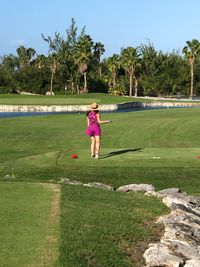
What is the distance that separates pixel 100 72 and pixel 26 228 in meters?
104

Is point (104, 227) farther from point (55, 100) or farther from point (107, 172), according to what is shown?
point (55, 100)

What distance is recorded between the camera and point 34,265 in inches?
224

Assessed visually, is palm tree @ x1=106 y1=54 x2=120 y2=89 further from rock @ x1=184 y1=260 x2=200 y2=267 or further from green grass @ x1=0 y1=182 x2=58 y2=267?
rock @ x1=184 y1=260 x2=200 y2=267

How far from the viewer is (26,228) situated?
273 inches

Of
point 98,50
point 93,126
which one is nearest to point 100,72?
point 98,50

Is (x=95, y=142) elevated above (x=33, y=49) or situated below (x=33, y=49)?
below

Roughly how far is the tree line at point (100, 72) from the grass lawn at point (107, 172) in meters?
63.5

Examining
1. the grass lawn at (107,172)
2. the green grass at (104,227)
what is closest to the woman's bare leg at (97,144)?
the grass lawn at (107,172)

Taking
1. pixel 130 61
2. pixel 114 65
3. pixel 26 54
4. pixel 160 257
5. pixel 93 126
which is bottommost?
pixel 160 257

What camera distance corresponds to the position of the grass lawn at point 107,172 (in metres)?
6.73

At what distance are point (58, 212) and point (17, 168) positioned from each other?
289 inches

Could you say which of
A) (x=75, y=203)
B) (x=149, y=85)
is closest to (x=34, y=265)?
(x=75, y=203)

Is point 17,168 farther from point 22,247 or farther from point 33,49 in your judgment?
point 33,49

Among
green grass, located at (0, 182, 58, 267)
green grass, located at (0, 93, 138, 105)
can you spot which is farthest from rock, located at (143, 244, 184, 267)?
green grass, located at (0, 93, 138, 105)
